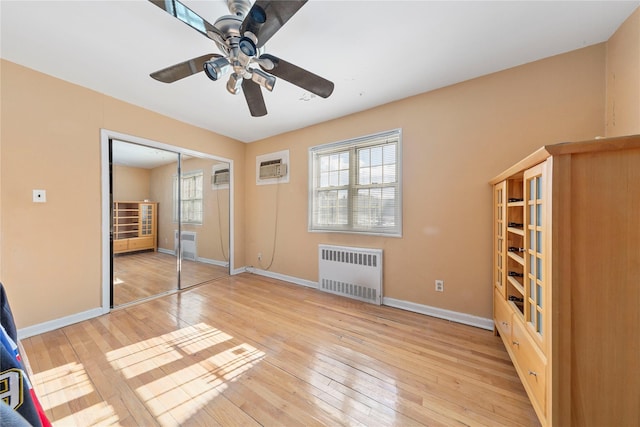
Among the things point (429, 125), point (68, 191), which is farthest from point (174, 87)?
point (429, 125)

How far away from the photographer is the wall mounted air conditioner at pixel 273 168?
3826 mm

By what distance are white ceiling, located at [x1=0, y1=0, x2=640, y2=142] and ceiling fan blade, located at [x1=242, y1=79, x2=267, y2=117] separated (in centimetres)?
37

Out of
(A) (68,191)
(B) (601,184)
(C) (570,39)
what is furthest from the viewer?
(A) (68,191)

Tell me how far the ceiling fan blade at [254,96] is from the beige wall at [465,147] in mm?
1442

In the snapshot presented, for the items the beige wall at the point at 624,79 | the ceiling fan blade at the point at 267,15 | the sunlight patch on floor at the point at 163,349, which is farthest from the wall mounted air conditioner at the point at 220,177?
the beige wall at the point at 624,79

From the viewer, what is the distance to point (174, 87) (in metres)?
2.45

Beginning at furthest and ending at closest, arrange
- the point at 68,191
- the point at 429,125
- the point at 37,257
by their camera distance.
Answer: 1. the point at 429,125
2. the point at 68,191
3. the point at 37,257

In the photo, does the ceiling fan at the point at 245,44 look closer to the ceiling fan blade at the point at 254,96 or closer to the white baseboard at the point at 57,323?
the ceiling fan blade at the point at 254,96

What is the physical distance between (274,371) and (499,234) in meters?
2.21

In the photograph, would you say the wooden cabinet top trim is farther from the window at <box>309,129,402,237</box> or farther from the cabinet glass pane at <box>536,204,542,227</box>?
the window at <box>309,129,402,237</box>

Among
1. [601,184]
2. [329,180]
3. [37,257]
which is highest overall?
[329,180]

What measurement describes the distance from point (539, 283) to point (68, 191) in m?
4.06

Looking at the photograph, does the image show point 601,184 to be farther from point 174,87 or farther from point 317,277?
point 174,87

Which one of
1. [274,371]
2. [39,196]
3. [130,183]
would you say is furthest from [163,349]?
[130,183]
